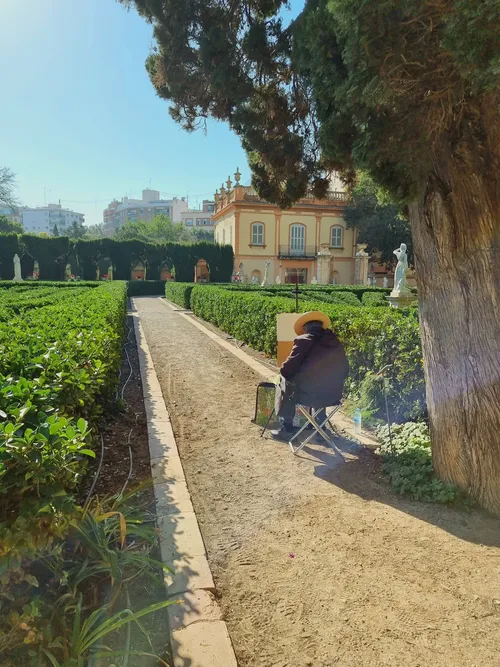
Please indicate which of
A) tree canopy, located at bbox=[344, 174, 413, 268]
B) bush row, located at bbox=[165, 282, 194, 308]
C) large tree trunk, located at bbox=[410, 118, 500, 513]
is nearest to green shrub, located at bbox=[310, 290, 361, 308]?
bush row, located at bbox=[165, 282, 194, 308]

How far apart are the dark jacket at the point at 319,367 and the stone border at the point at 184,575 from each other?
52.9 inches

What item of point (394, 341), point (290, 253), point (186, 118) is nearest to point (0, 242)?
point (290, 253)

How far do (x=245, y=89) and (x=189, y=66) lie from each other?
0.81 meters

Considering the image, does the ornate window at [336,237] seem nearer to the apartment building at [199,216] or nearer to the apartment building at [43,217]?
the apartment building at [199,216]

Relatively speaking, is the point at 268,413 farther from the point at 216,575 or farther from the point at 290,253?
the point at 290,253

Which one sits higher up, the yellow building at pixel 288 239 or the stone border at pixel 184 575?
the yellow building at pixel 288 239

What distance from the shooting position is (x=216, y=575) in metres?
2.38

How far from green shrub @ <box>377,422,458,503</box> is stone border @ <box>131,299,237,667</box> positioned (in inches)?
63.6

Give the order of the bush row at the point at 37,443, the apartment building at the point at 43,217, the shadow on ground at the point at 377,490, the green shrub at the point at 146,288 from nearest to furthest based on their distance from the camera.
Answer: the bush row at the point at 37,443 < the shadow on ground at the point at 377,490 < the green shrub at the point at 146,288 < the apartment building at the point at 43,217

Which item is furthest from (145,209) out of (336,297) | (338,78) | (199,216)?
(338,78)

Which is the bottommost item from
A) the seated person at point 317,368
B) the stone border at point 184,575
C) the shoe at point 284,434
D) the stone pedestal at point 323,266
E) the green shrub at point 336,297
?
the stone border at point 184,575

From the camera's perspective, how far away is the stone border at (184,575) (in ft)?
6.08

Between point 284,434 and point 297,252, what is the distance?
40854 mm

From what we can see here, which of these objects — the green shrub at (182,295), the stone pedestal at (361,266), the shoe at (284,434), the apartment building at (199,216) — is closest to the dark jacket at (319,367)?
the shoe at (284,434)
